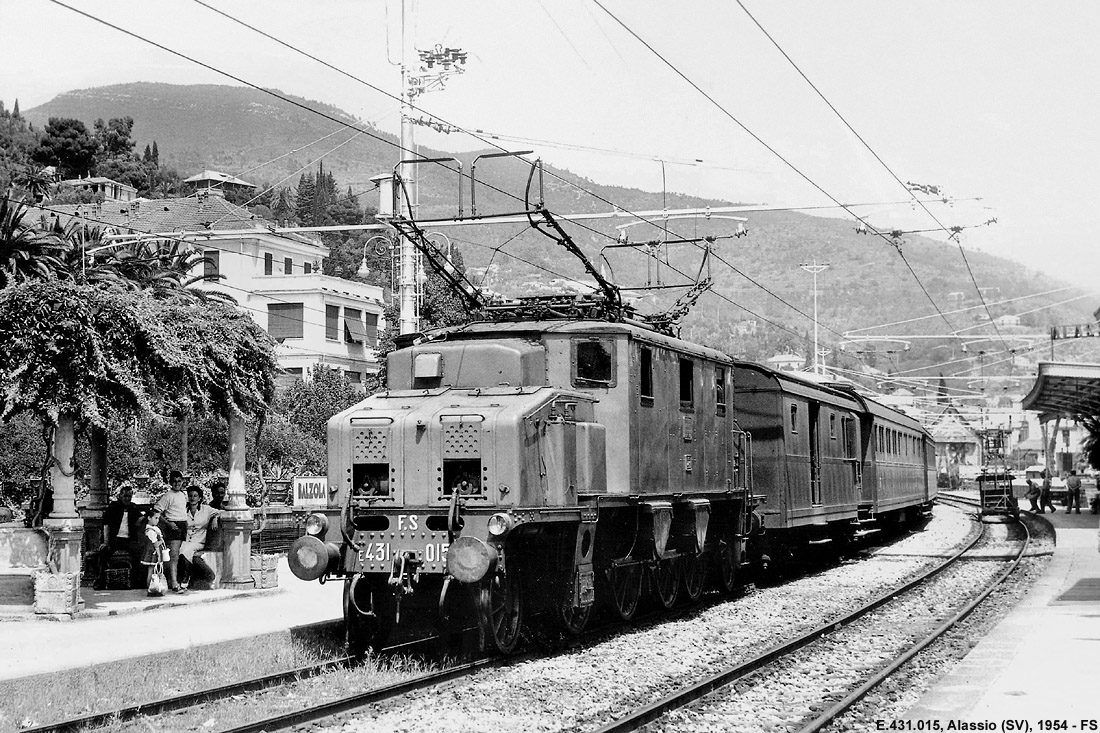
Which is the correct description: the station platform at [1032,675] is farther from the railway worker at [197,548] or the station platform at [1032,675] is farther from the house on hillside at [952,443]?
the house on hillside at [952,443]

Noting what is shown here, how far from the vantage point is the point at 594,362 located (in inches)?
545

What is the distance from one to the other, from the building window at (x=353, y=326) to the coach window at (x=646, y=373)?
166 feet

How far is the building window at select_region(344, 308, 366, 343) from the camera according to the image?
211ft

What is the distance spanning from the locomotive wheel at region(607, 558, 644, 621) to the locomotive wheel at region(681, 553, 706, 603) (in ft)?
5.67

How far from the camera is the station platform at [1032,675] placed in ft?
31.1

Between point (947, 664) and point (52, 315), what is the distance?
10.8 meters

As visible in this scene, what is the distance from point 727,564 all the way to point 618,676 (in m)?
7.44

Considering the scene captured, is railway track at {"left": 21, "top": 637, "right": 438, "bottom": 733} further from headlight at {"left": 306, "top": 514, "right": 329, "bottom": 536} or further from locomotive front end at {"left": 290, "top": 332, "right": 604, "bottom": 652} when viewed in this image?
headlight at {"left": 306, "top": 514, "right": 329, "bottom": 536}

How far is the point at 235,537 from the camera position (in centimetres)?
1848

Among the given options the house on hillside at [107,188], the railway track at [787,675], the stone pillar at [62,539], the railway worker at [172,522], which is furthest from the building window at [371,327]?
the stone pillar at [62,539]

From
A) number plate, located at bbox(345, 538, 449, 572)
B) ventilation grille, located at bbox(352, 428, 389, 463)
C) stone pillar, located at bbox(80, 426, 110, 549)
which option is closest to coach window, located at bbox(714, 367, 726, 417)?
ventilation grille, located at bbox(352, 428, 389, 463)

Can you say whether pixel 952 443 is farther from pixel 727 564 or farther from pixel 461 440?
pixel 461 440

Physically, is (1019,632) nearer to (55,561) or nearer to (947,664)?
(947,664)

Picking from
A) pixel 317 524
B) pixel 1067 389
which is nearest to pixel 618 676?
Answer: pixel 317 524
